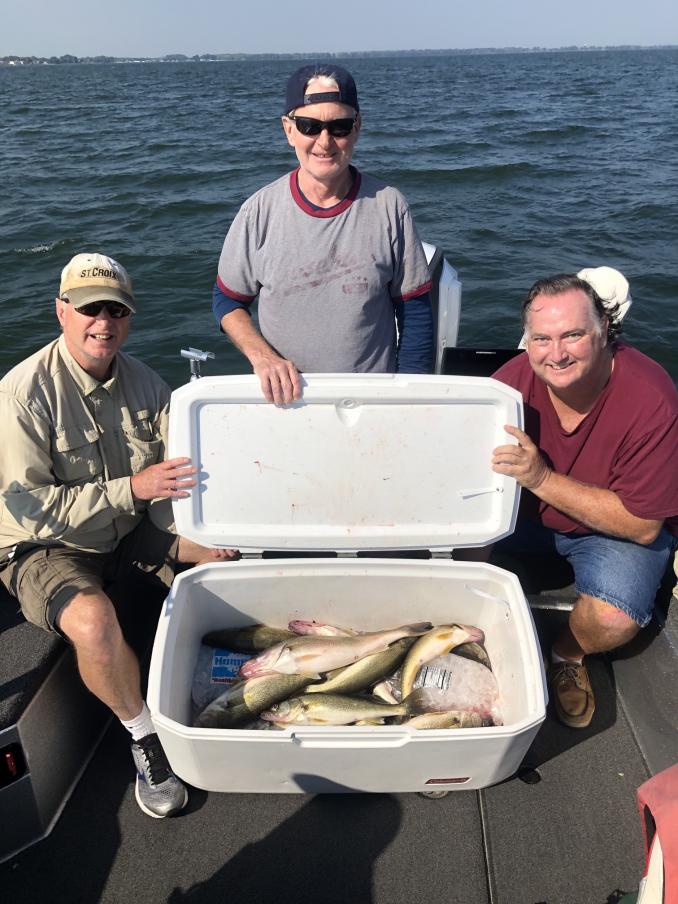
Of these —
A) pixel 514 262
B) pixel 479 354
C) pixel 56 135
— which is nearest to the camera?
pixel 479 354

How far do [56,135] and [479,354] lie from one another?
23.0 metres

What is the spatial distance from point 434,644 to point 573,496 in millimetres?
750

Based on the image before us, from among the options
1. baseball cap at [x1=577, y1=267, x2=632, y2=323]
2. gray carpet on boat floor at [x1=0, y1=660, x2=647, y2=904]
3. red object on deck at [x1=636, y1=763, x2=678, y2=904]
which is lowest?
gray carpet on boat floor at [x1=0, y1=660, x2=647, y2=904]

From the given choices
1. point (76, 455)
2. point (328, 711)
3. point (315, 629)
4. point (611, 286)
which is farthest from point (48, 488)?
point (611, 286)

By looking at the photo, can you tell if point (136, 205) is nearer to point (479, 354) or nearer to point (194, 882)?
point (479, 354)

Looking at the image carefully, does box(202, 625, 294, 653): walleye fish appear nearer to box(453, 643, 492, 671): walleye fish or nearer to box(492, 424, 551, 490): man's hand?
box(453, 643, 492, 671): walleye fish

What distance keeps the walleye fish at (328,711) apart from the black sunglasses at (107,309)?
153cm

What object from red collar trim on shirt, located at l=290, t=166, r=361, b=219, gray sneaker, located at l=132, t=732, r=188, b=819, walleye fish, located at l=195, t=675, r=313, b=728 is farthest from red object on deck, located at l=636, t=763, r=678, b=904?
red collar trim on shirt, located at l=290, t=166, r=361, b=219

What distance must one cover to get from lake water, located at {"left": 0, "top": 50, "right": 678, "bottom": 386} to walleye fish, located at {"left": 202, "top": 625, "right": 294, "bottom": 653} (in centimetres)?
577

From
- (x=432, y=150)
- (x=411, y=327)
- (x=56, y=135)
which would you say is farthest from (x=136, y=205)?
(x=411, y=327)

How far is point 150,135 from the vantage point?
73.1ft

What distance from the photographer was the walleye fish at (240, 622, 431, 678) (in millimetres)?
2537

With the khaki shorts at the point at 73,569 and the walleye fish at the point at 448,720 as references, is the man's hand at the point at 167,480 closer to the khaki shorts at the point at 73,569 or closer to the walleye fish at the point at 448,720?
the khaki shorts at the point at 73,569

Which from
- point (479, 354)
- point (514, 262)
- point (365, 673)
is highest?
point (479, 354)
